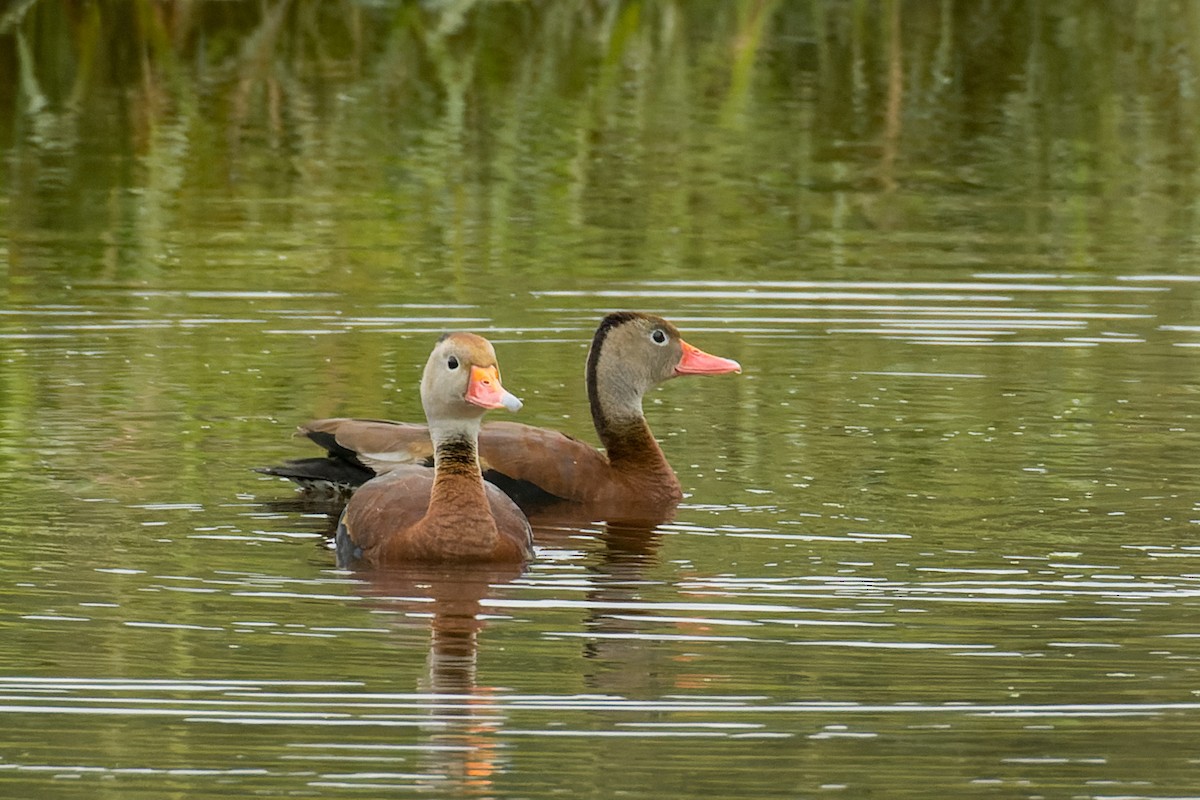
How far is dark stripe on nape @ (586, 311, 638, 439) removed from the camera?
11.0m

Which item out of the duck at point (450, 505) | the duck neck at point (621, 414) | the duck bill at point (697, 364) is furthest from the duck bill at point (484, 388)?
the duck bill at point (697, 364)

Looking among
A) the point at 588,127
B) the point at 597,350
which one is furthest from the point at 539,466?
the point at 588,127

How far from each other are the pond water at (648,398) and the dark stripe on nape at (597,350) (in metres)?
0.52

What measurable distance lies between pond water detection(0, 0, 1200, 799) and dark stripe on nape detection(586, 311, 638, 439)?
524mm

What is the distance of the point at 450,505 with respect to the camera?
912 cm

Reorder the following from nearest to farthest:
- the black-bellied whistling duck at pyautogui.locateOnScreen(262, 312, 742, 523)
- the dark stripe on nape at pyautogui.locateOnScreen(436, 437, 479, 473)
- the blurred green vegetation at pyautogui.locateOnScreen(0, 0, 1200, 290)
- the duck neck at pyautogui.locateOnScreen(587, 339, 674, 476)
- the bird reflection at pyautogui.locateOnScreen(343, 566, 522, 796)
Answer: the bird reflection at pyautogui.locateOnScreen(343, 566, 522, 796)
the dark stripe on nape at pyautogui.locateOnScreen(436, 437, 479, 473)
the black-bellied whistling duck at pyautogui.locateOnScreen(262, 312, 742, 523)
the duck neck at pyautogui.locateOnScreen(587, 339, 674, 476)
the blurred green vegetation at pyautogui.locateOnScreen(0, 0, 1200, 290)

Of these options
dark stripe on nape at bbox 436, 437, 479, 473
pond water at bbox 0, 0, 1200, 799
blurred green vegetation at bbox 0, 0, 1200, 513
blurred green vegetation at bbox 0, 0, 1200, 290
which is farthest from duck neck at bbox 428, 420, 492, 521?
blurred green vegetation at bbox 0, 0, 1200, 290

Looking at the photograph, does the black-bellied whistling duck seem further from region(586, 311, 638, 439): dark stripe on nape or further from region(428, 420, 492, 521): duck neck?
region(428, 420, 492, 521): duck neck

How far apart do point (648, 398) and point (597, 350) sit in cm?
169

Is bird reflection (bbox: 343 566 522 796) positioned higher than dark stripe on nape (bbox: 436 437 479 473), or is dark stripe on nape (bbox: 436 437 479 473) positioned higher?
dark stripe on nape (bbox: 436 437 479 473)

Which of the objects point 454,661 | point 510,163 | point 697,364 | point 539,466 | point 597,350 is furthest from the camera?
point 510,163

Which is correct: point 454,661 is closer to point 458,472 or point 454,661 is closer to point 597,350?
point 458,472

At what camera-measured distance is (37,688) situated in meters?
7.10

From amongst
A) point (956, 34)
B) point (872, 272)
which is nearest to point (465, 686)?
point (872, 272)
